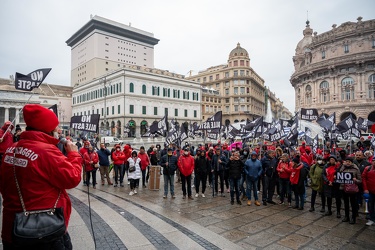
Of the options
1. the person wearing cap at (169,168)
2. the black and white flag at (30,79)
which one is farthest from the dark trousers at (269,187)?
the black and white flag at (30,79)

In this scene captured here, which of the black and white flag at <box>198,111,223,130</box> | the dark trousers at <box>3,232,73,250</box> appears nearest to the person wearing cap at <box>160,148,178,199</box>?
the black and white flag at <box>198,111,223,130</box>

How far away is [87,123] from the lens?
365 inches

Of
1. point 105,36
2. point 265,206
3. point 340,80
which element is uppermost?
point 105,36

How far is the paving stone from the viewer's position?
188 inches

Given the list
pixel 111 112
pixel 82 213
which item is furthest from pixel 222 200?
pixel 111 112

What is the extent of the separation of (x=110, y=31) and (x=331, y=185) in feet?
298

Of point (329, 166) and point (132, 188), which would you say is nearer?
point (329, 166)

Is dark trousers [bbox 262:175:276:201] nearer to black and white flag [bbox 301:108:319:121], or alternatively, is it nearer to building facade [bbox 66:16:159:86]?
black and white flag [bbox 301:108:319:121]

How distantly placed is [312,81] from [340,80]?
Result: 5.66 m

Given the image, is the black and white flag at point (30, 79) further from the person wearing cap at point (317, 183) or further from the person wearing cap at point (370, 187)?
the person wearing cap at point (370, 187)

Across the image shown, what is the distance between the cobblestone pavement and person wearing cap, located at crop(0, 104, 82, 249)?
2.70m

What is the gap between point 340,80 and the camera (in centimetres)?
4847

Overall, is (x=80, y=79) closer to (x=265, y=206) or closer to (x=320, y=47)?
(x=320, y=47)

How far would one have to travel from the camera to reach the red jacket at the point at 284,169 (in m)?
7.78
